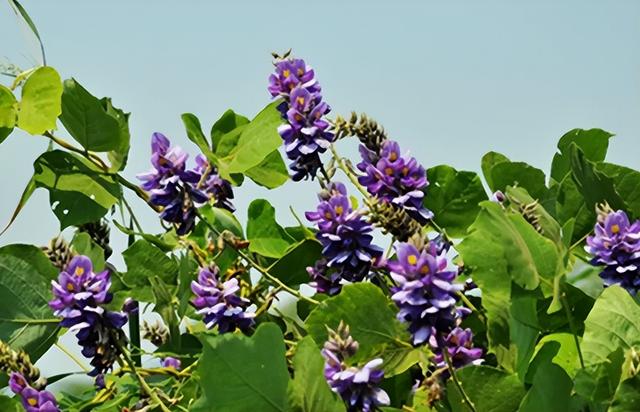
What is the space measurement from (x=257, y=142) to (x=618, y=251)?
694 millimetres

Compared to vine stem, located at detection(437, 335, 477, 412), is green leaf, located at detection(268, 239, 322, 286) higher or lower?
higher

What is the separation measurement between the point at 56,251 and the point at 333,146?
1.50ft

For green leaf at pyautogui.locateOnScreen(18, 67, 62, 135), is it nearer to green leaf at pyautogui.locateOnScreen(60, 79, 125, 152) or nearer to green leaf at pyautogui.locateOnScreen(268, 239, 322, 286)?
green leaf at pyautogui.locateOnScreen(60, 79, 125, 152)

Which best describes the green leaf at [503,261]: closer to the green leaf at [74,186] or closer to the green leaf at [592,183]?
the green leaf at [592,183]

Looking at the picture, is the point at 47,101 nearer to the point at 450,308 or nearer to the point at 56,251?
the point at 56,251

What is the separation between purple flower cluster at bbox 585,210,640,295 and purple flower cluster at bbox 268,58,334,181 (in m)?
0.46

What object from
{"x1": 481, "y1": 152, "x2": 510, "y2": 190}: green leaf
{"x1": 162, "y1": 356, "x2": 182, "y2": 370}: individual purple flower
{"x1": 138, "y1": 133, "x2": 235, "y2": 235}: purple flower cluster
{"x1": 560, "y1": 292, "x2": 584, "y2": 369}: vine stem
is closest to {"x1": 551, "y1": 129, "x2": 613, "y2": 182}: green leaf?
{"x1": 481, "y1": 152, "x2": 510, "y2": 190}: green leaf

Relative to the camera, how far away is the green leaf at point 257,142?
6.52 feet

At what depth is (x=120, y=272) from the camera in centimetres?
194

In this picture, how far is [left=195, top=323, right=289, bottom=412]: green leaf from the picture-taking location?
4.65 ft

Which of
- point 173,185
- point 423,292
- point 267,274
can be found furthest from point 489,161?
point 423,292

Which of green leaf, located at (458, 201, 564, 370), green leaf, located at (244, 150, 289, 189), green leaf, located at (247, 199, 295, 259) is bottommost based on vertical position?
green leaf, located at (458, 201, 564, 370)

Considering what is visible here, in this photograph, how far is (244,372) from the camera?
4.68 feet

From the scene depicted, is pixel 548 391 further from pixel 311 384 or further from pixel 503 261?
pixel 311 384
